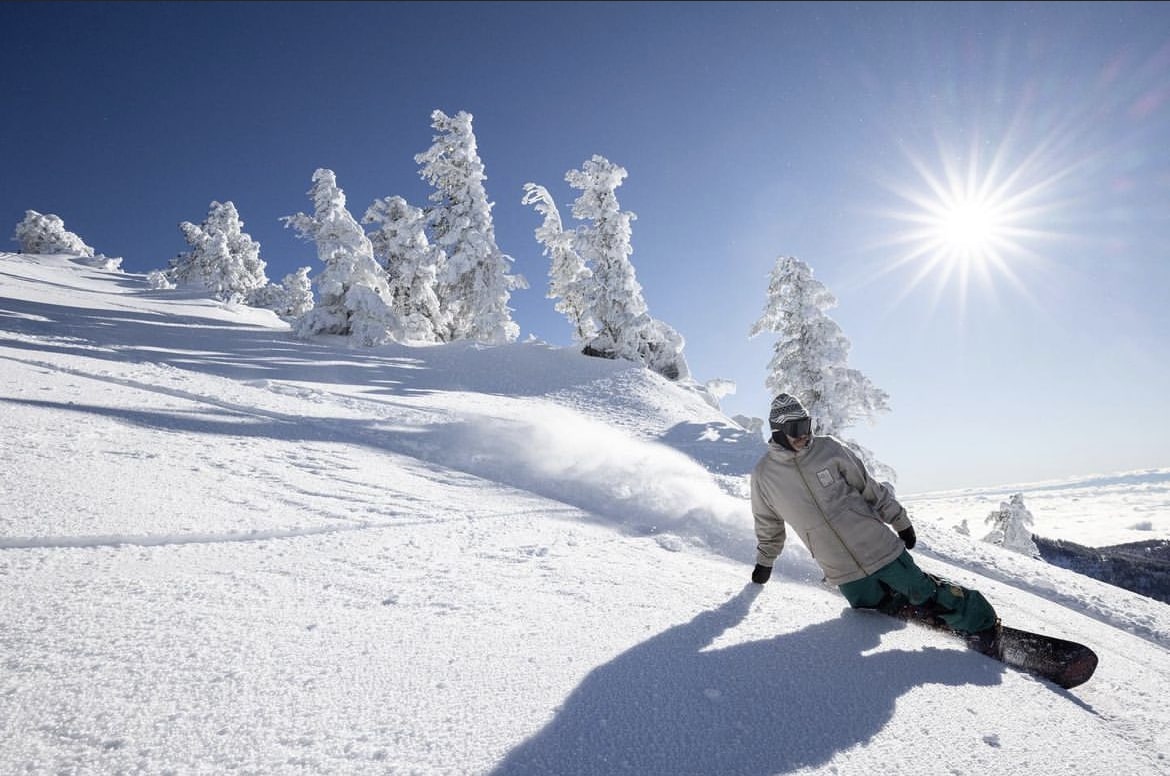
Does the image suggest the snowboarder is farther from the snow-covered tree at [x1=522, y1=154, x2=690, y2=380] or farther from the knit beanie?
the snow-covered tree at [x1=522, y1=154, x2=690, y2=380]

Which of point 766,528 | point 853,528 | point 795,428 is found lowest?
point 766,528

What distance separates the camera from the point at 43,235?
58031 millimetres

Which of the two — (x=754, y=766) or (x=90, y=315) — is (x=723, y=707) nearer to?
(x=754, y=766)

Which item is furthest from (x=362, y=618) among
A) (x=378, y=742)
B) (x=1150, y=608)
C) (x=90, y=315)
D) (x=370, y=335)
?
(x=90, y=315)

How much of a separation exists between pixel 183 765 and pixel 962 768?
290 cm

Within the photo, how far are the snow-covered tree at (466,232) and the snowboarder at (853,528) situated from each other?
2461cm

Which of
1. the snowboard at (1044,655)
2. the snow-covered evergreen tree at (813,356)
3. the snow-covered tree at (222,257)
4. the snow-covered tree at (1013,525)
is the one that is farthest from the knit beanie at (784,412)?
the snow-covered tree at (222,257)

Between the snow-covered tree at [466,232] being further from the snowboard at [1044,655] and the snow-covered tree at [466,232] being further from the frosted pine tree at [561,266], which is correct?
the snowboard at [1044,655]

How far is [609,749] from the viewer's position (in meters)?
2.07

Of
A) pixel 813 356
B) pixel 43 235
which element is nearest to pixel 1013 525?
pixel 813 356

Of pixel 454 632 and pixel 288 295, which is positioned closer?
pixel 454 632

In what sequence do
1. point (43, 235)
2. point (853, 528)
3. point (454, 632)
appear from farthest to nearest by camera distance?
point (43, 235) < point (853, 528) < point (454, 632)

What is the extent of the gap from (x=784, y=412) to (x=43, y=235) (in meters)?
83.5

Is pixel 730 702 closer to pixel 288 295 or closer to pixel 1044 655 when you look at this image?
pixel 1044 655
